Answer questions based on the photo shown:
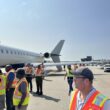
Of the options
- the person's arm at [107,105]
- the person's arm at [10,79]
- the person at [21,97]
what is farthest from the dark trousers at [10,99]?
the person's arm at [107,105]

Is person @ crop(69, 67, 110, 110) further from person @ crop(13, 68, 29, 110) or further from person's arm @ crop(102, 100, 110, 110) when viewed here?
person @ crop(13, 68, 29, 110)

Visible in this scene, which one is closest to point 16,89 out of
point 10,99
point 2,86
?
point 2,86

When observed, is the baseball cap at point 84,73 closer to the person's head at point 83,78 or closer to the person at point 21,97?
the person's head at point 83,78

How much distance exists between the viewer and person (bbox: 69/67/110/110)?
112 inches

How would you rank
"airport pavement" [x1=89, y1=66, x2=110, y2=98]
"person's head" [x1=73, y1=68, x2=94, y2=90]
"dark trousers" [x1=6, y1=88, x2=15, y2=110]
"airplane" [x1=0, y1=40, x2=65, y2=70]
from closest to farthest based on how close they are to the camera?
1. "person's head" [x1=73, y1=68, x2=94, y2=90]
2. "dark trousers" [x1=6, y1=88, x2=15, y2=110]
3. "airport pavement" [x1=89, y1=66, x2=110, y2=98]
4. "airplane" [x1=0, y1=40, x2=65, y2=70]

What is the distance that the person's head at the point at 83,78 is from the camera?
308cm

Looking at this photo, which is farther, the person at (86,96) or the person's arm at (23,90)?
the person's arm at (23,90)

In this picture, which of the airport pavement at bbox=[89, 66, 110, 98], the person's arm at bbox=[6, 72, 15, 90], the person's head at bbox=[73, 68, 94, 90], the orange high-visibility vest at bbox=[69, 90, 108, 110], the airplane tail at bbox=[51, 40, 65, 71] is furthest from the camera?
the airplane tail at bbox=[51, 40, 65, 71]

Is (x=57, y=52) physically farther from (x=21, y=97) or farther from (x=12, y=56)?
(x=21, y=97)

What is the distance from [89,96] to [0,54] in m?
22.8

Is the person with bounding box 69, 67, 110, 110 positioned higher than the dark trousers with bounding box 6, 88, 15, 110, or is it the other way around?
the person with bounding box 69, 67, 110, 110

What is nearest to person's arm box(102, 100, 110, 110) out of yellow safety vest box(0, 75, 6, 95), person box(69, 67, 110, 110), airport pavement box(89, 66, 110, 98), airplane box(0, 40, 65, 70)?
person box(69, 67, 110, 110)

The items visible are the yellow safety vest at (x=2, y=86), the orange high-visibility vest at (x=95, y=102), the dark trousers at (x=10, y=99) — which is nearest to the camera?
the orange high-visibility vest at (x=95, y=102)

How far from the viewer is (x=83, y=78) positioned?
3.08m
